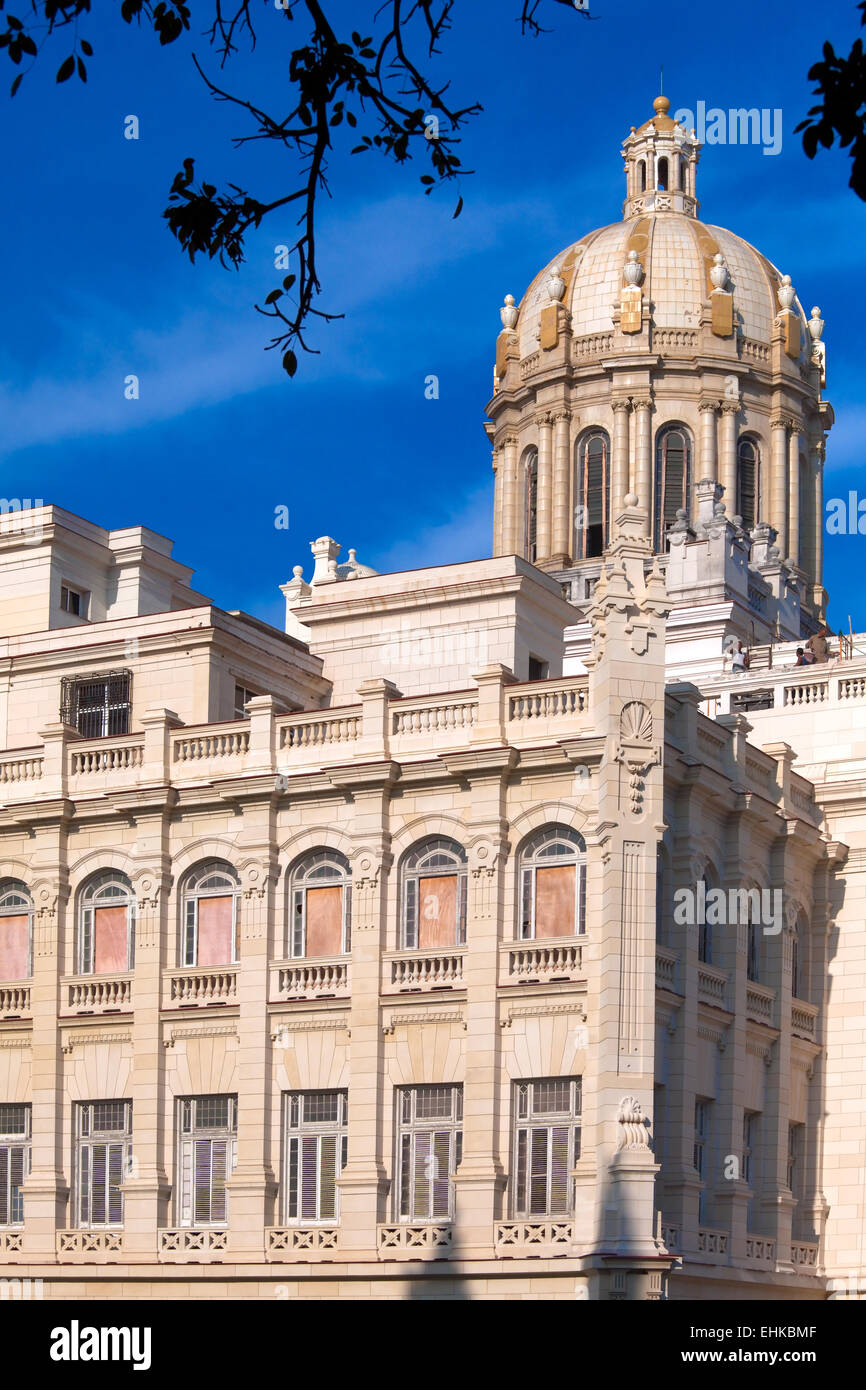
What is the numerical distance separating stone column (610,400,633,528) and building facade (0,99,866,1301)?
99.7 feet

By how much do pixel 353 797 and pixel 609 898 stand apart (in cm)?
611

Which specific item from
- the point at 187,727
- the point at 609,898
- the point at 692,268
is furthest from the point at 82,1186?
the point at 692,268

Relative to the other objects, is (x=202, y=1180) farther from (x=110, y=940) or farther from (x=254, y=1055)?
(x=110, y=940)

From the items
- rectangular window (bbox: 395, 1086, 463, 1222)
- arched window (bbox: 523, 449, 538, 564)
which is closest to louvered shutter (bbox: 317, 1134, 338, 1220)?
rectangular window (bbox: 395, 1086, 463, 1222)

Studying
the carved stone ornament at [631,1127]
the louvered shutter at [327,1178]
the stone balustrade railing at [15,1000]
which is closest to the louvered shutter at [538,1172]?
the carved stone ornament at [631,1127]

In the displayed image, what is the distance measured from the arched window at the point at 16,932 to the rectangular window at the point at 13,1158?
285 cm

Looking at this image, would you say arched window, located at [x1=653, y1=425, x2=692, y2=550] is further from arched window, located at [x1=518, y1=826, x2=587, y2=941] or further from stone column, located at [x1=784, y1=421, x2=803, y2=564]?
arched window, located at [x1=518, y1=826, x2=587, y2=941]

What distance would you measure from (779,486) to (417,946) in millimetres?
46106

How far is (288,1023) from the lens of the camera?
1951 inches

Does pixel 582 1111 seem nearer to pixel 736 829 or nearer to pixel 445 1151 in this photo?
pixel 445 1151

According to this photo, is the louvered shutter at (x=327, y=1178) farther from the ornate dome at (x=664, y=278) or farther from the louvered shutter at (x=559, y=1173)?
the ornate dome at (x=664, y=278)

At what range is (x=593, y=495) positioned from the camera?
9225 cm

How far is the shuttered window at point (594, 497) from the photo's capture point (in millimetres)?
91312
